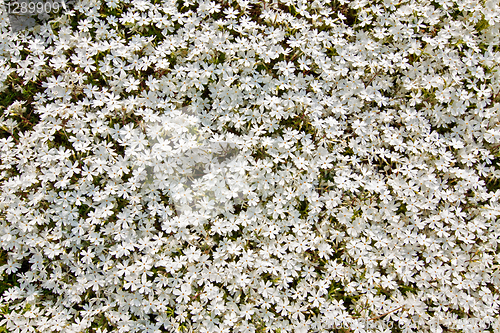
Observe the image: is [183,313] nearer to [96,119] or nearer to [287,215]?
[287,215]

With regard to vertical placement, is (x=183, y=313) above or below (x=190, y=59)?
below

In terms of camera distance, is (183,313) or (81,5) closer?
(183,313)

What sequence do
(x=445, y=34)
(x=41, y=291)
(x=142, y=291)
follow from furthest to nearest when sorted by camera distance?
1. (x=445, y=34)
2. (x=41, y=291)
3. (x=142, y=291)

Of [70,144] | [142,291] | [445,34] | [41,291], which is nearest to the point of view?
[142,291]

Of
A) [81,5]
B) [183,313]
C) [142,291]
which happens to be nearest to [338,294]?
[183,313]

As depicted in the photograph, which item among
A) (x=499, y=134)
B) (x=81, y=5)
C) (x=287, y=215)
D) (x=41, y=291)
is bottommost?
(x=41, y=291)

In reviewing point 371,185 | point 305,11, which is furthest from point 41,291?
point 305,11
